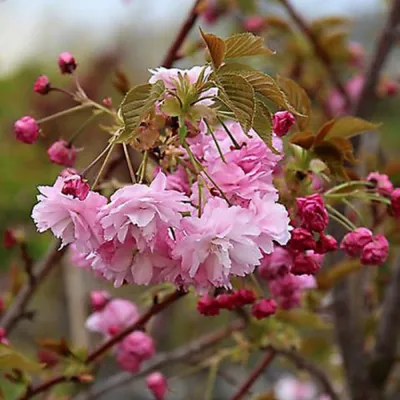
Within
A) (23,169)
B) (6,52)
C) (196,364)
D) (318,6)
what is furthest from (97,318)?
(6,52)

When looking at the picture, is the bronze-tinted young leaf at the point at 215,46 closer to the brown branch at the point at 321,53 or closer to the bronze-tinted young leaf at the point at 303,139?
the bronze-tinted young leaf at the point at 303,139

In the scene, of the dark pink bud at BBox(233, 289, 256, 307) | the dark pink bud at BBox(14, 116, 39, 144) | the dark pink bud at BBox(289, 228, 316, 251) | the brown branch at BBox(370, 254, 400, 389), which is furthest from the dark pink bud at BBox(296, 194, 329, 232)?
the brown branch at BBox(370, 254, 400, 389)

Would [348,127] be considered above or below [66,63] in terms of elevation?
below

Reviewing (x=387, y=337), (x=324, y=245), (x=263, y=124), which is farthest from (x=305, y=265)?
(x=387, y=337)

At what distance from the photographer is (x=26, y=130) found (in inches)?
25.3

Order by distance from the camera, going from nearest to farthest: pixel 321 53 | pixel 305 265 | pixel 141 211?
pixel 141 211 < pixel 305 265 < pixel 321 53

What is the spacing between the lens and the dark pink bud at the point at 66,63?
2.18ft

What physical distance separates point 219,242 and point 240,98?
0.32 ft

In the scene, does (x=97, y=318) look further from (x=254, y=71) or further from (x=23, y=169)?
(x=23, y=169)

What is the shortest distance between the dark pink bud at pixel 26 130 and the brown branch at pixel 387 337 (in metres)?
0.60

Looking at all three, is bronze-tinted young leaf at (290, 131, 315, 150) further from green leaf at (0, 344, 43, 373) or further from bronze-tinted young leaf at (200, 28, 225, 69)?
green leaf at (0, 344, 43, 373)

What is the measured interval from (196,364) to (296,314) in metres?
0.15

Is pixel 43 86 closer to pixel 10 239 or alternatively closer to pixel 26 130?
pixel 26 130

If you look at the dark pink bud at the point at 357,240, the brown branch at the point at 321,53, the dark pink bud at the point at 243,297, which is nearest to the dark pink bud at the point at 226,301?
the dark pink bud at the point at 243,297
